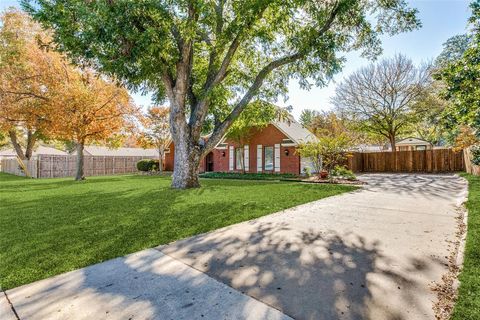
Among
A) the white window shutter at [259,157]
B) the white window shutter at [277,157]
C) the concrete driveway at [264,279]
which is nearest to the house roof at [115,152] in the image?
the white window shutter at [259,157]

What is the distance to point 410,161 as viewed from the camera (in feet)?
68.0

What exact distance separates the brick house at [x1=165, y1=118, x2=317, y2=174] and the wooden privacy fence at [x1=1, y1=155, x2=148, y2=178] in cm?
1117

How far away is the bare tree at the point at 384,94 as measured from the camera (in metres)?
22.5

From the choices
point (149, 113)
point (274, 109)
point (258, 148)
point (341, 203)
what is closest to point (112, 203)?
point (341, 203)

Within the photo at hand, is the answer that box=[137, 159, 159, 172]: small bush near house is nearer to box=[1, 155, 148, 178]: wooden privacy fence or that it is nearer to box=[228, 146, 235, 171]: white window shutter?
box=[1, 155, 148, 178]: wooden privacy fence

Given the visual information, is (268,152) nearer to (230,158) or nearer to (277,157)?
(277,157)

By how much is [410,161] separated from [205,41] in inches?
726

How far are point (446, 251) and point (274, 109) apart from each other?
34.6 ft

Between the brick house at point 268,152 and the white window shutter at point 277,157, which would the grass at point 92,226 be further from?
the white window shutter at point 277,157

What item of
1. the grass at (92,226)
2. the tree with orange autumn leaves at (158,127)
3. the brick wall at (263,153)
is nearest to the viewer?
the grass at (92,226)

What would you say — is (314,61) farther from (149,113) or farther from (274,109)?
(149,113)

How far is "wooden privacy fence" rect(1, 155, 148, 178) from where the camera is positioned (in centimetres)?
2112

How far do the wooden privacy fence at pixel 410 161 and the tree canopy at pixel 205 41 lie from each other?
30.2 ft

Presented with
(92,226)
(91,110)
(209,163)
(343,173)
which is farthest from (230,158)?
(92,226)
